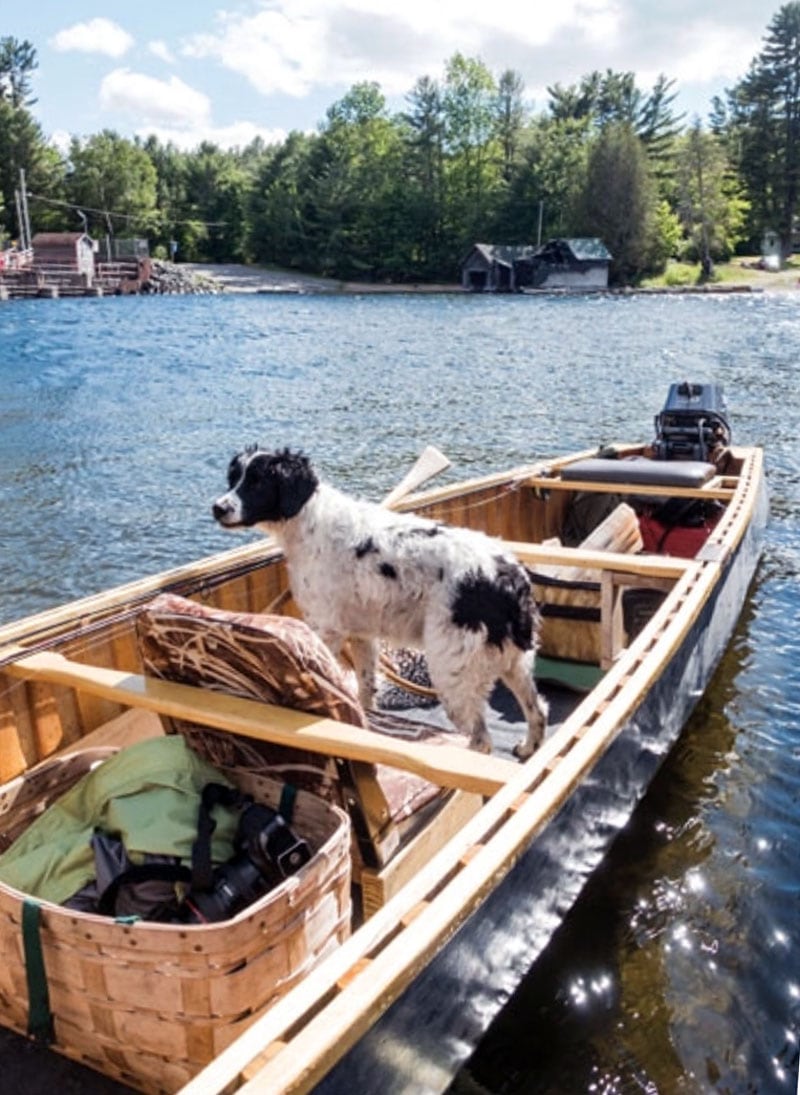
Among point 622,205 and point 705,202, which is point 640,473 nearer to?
point 622,205

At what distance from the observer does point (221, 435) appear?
20438 mm

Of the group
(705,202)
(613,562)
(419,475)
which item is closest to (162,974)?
(613,562)

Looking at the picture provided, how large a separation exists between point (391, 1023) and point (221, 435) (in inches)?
737

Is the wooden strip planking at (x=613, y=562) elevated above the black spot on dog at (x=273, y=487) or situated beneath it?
situated beneath

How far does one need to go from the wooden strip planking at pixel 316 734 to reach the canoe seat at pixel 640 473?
5.27 meters

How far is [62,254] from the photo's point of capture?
73.8 m

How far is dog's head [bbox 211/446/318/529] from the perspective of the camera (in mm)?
5121

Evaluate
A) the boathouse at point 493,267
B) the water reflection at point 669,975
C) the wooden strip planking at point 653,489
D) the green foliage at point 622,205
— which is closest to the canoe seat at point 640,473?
the wooden strip planking at point 653,489

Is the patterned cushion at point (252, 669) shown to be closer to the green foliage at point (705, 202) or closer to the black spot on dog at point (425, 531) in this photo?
the black spot on dog at point (425, 531)

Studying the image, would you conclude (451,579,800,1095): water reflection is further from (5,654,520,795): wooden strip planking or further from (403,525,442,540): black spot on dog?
(403,525,442,540): black spot on dog

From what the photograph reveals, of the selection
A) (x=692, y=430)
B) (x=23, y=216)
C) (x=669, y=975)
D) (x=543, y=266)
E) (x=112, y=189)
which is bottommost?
(x=669, y=975)

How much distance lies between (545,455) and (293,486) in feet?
45.5

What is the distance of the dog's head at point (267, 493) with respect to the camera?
16.8 feet

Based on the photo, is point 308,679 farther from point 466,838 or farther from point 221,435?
point 221,435
